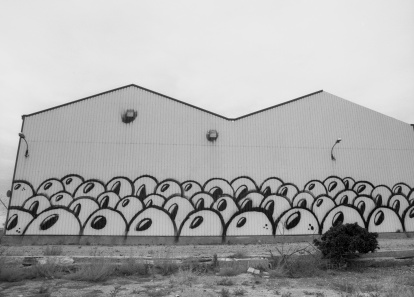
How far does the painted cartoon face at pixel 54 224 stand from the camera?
1714 centimetres

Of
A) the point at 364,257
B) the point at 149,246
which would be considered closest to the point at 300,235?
the point at 364,257

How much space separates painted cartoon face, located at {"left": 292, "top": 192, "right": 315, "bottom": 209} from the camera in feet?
A: 62.4

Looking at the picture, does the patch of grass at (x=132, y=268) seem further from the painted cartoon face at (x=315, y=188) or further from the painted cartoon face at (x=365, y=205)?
the painted cartoon face at (x=365, y=205)

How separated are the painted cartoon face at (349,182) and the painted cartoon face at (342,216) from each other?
1.30 metres

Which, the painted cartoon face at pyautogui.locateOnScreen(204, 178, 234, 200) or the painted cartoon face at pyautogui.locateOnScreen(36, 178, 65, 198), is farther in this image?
the painted cartoon face at pyautogui.locateOnScreen(204, 178, 234, 200)

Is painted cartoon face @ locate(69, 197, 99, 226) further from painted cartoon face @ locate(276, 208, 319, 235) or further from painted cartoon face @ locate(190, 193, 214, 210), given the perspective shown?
painted cartoon face @ locate(276, 208, 319, 235)

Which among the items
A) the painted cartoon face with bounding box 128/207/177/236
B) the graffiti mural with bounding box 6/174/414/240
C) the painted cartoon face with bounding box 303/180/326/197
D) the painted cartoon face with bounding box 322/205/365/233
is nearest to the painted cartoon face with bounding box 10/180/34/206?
the graffiti mural with bounding box 6/174/414/240

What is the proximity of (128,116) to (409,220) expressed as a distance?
64.3 feet

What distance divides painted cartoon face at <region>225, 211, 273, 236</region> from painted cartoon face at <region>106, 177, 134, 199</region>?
6.28 meters

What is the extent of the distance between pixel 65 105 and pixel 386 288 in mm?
18679

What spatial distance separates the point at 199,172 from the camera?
61.7 feet

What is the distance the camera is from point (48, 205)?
17516 mm

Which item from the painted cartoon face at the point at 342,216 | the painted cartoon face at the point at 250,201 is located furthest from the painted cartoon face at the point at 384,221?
the painted cartoon face at the point at 250,201

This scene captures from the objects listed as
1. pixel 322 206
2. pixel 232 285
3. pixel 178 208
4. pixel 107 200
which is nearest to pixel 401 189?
pixel 322 206
